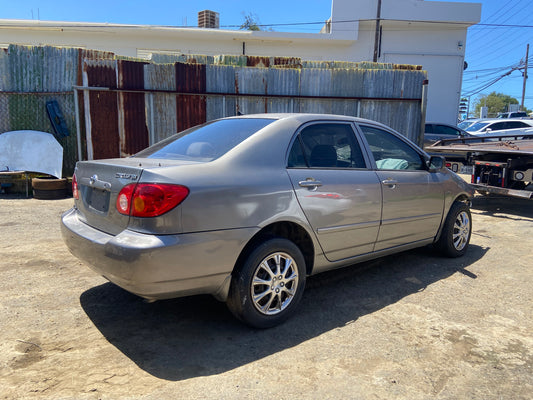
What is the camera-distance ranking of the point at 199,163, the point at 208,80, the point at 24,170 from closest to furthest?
the point at 199,163, the point at 24,170, the point at 208,80

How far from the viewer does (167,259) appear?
104 inches

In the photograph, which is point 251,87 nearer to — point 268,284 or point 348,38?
point 268,284

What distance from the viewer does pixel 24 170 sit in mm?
8688

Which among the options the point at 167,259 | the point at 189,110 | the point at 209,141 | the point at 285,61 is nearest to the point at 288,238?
the point at 209,141

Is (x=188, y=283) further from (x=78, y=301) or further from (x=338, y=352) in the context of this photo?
(x=78, y=301)

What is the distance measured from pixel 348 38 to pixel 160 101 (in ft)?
43.9

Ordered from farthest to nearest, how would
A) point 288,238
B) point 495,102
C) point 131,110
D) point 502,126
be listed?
1. point 495,102
2. point 502,126
3. point 131,110
4. point 288,238

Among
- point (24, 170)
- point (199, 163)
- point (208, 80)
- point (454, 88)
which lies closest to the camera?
point (199, 163)

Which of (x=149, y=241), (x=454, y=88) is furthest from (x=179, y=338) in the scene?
(x=454, y=88)

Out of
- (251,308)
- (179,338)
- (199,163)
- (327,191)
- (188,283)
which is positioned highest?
(199,163)

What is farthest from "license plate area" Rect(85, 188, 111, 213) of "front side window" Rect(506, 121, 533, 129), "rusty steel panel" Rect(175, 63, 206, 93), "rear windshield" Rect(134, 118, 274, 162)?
"front side window" Rect(506, 121, 533, 129)

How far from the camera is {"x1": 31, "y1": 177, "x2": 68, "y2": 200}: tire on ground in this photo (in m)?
8.23

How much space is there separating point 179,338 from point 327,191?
1652 mm

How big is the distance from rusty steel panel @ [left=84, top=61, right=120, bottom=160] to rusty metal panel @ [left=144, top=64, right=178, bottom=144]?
0.72 m
